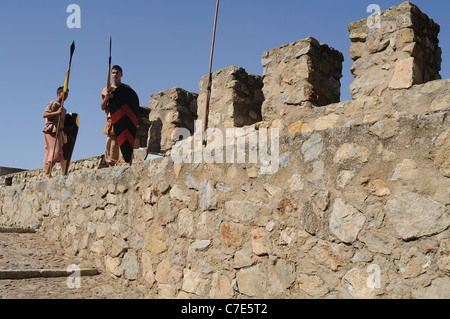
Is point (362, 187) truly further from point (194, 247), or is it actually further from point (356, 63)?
point (356, 63)

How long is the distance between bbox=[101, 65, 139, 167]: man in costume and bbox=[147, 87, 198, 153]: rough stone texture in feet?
1.30

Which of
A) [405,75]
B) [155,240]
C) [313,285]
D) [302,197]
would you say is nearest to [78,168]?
[155,240]

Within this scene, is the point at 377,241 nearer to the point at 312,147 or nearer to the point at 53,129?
the point at 312,147

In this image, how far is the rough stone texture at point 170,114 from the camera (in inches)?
268

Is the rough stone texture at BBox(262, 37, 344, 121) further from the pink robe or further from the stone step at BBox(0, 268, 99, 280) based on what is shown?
the pink robe

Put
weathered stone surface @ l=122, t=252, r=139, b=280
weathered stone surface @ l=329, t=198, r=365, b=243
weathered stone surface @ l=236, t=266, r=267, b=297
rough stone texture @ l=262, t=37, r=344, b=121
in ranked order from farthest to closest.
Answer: rough stone texture @ l=262, t=37, r=344, b=121
weathered stone surface @ l=122, t=252, r=139, b=280
weathered stone surface @ l=236, t=266, r=267, b=297
weathered stone surface @ l=329, t=198, r=365, b=243

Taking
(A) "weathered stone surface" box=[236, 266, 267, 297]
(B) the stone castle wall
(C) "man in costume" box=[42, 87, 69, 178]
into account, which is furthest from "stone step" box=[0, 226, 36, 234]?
(A) "weathered stone surface" box=[236, 266, 267, 297]

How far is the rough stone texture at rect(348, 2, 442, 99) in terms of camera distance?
4.32m

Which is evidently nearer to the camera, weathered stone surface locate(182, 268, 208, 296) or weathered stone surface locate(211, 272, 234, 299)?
weathered stone surface locate(211, 272, 234, 299)

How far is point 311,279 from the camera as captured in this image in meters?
2.76

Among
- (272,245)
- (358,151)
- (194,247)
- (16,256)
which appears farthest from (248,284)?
(16,256)

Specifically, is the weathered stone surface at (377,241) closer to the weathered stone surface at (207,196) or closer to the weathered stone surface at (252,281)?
the weathered stone surface at (252,281)

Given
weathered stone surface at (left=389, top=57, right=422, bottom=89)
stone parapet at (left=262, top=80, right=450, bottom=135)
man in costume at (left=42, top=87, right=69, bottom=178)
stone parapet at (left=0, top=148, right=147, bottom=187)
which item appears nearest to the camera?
stone parapet at (left=262, top=80, right=450, bottom=135)

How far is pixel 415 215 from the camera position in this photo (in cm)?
238
